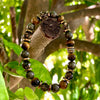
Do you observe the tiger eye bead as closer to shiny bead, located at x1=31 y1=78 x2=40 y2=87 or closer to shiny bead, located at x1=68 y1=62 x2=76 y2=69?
shiny bead, located at x1=68 y1=62 x2=76 y2=69

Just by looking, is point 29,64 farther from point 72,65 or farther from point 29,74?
point 72,65

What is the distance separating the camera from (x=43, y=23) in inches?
20.6

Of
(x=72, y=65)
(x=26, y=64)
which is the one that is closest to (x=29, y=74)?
(x=26, y=64)

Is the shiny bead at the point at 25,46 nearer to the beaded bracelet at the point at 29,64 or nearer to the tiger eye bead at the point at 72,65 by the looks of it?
the beaded bracelet at the point at 29,64

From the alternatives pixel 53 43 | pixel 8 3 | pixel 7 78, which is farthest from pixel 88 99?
pixel 8 3

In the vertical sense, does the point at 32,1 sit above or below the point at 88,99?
above

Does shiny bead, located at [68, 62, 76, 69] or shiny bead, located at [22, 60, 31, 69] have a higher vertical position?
shiny bead, located at [22, 60, 31, 69]

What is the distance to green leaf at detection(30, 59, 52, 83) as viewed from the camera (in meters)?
0.51

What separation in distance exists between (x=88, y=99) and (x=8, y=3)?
0.74 m

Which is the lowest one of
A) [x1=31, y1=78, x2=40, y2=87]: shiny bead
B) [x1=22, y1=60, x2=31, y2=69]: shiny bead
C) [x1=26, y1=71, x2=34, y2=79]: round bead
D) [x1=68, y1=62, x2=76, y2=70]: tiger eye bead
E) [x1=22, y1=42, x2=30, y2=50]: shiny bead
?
[x1=31, y1=78, x2=40, y2=87]: shiny bead

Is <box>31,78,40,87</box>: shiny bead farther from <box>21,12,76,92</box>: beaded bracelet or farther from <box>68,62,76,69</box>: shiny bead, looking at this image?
<box>68,62,76,69</box>: shiny bead

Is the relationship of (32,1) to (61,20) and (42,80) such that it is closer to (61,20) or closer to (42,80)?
(61,20)

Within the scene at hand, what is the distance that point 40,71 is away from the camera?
52cm

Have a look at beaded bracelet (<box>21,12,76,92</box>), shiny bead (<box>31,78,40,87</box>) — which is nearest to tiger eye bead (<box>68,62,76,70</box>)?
beaded bracelet (<box>21,12,76,92</box>)
